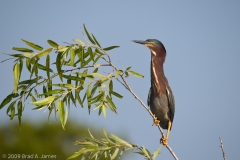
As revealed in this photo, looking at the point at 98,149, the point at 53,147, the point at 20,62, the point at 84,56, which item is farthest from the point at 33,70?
the point at 53,147

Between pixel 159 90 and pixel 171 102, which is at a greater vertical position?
pixel 159 90

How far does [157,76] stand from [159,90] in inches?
7.9

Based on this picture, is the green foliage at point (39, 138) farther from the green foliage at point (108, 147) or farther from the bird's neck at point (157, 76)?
the green foliage at point (108, 147)

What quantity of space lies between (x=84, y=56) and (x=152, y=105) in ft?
7.27

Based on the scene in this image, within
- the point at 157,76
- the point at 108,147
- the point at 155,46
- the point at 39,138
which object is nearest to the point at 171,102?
the point at 157,76

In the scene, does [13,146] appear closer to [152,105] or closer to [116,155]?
[152,105]

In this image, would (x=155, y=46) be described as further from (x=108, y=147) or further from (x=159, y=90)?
(x=108, y=147)

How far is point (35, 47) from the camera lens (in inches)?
128

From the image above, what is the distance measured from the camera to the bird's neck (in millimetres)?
5258

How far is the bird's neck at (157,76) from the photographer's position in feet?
17.3

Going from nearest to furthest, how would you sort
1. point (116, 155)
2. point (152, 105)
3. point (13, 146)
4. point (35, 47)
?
point (35, 47) < point (116, 155) < point (152, 105) < point (13, 146)

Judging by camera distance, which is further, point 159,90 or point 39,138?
point 39,138

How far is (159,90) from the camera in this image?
5.36 m

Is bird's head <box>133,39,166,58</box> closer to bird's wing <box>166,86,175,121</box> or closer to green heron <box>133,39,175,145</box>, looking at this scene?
green heron <box>133,39,175,145</box>
